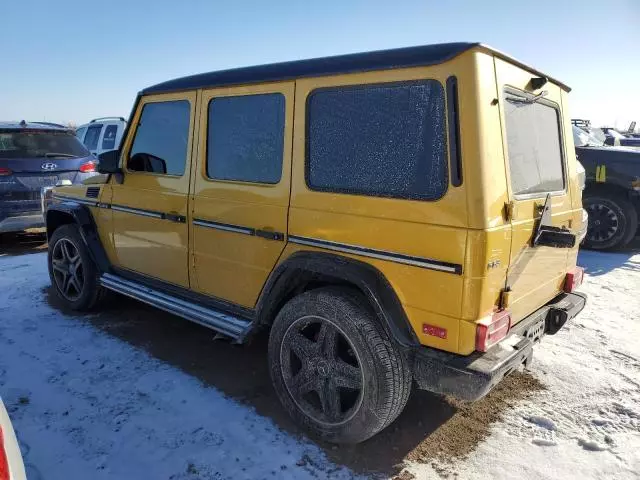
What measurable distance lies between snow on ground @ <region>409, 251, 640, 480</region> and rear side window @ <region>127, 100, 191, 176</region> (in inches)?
104

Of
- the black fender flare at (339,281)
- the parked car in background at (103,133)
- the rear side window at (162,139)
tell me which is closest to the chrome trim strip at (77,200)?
the rear side window at (162,139)

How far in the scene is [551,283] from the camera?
310 centimetres

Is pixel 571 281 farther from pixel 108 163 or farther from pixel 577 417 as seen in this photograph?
pixel 108 163

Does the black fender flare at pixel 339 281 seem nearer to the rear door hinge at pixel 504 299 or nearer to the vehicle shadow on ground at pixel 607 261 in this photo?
the rear door hinge at pixel 504 299

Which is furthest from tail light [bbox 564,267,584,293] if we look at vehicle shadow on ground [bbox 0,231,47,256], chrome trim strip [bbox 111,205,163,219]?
vehicle shadow on ground [bbox 0,231,47,256]

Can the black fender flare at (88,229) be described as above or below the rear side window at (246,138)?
below

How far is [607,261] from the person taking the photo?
7.08 m

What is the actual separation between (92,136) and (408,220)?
12.0m

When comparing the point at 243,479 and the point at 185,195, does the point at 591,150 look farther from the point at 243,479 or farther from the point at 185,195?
the point at 243,479

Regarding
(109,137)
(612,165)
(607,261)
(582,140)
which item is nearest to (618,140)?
(582,140)

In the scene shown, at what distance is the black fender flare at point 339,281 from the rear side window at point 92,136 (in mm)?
10878

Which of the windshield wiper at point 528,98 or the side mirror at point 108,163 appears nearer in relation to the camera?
the windshield wiper at point 528,98

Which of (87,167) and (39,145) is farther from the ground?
(39,145)

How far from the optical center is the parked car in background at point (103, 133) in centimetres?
1188
